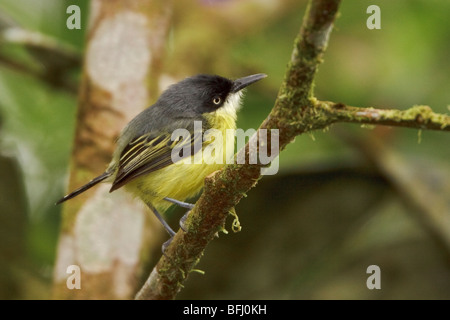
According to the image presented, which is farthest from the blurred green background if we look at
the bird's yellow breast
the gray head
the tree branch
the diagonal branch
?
the tree branch

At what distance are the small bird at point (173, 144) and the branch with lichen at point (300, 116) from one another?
0.78 m

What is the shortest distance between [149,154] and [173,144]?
0.13 meters

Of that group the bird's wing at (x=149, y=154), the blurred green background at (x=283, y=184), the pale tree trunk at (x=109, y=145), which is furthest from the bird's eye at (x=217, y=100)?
the blurred green background at (x=283, y=184)

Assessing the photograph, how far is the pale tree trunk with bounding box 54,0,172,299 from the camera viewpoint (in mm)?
3646

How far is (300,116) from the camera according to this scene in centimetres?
193

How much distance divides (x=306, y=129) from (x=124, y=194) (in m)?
2.02

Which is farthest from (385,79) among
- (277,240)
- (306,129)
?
(306,129)

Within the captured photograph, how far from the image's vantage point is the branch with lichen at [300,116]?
5.78 feet

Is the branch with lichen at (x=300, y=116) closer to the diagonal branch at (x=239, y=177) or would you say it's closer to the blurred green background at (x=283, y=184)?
the diagonal branch at (x=239, y=177)

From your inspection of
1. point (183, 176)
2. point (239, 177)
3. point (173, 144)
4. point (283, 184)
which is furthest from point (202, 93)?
point (239, 177)

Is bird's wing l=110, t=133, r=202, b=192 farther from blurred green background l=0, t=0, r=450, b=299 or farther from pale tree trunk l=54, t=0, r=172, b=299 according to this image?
blurred green background l=0, t=0, r=450, b=299

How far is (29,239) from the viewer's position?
15.4ft
